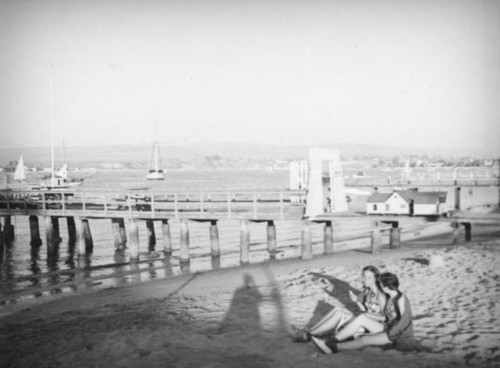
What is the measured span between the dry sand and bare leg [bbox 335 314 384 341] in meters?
0.27

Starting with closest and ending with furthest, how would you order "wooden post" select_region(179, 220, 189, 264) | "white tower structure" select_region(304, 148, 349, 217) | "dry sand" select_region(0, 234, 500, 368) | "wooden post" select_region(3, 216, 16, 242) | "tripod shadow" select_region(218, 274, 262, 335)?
1. "dry sand" select_region(0, 234, 500, 368)
2. "tripod shadow" select_region(218, 274, 262, 335)
3. "white tower structure" select_region(304, 148, 349, 217)
4. "wooden post" select_region(179, 220, 189, 264)
5. "wooden post" select_region(3, 216, 16, 242)

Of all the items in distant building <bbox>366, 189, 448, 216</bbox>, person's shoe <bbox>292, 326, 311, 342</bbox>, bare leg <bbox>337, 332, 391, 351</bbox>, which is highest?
distant building <bbox>366, 189, 448, 216</bbox>

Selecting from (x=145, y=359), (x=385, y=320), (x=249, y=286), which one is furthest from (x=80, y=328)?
(x=385, y=320)

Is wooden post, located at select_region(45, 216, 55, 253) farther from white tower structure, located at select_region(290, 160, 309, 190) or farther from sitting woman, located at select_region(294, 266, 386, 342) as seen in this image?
sitting woman, located at select_region(294, 266, 386, 342)

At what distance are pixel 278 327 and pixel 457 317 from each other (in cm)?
319

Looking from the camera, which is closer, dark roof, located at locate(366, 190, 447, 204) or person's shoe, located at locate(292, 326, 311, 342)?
person's shoe, located at locate(292, 326, 311, 342)

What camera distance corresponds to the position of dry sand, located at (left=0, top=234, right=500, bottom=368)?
23.0ft

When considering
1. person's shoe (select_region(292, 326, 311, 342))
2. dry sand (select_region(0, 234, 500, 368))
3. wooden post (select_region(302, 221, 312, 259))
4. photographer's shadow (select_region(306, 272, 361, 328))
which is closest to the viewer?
dry sand (select_region(0, 234, 500, 368))

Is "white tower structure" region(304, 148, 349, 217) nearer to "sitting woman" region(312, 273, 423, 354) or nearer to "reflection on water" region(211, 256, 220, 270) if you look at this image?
"reflection on water" region(211, 256, 220, 270)

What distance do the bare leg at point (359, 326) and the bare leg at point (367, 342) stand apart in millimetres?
95

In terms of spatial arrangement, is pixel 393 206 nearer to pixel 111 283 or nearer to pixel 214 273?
pixel 214 273

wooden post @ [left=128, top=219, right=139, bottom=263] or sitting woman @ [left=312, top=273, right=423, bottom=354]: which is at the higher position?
sitting woman @ [left=312, top=273, right=423, bottom=354]

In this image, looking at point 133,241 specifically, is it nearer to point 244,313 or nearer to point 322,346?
point 244,313

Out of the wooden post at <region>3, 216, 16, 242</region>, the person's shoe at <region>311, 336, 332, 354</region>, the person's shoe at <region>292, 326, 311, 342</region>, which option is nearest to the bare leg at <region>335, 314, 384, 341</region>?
the person's shoe at <region>311, 336, 332, 354</region>
